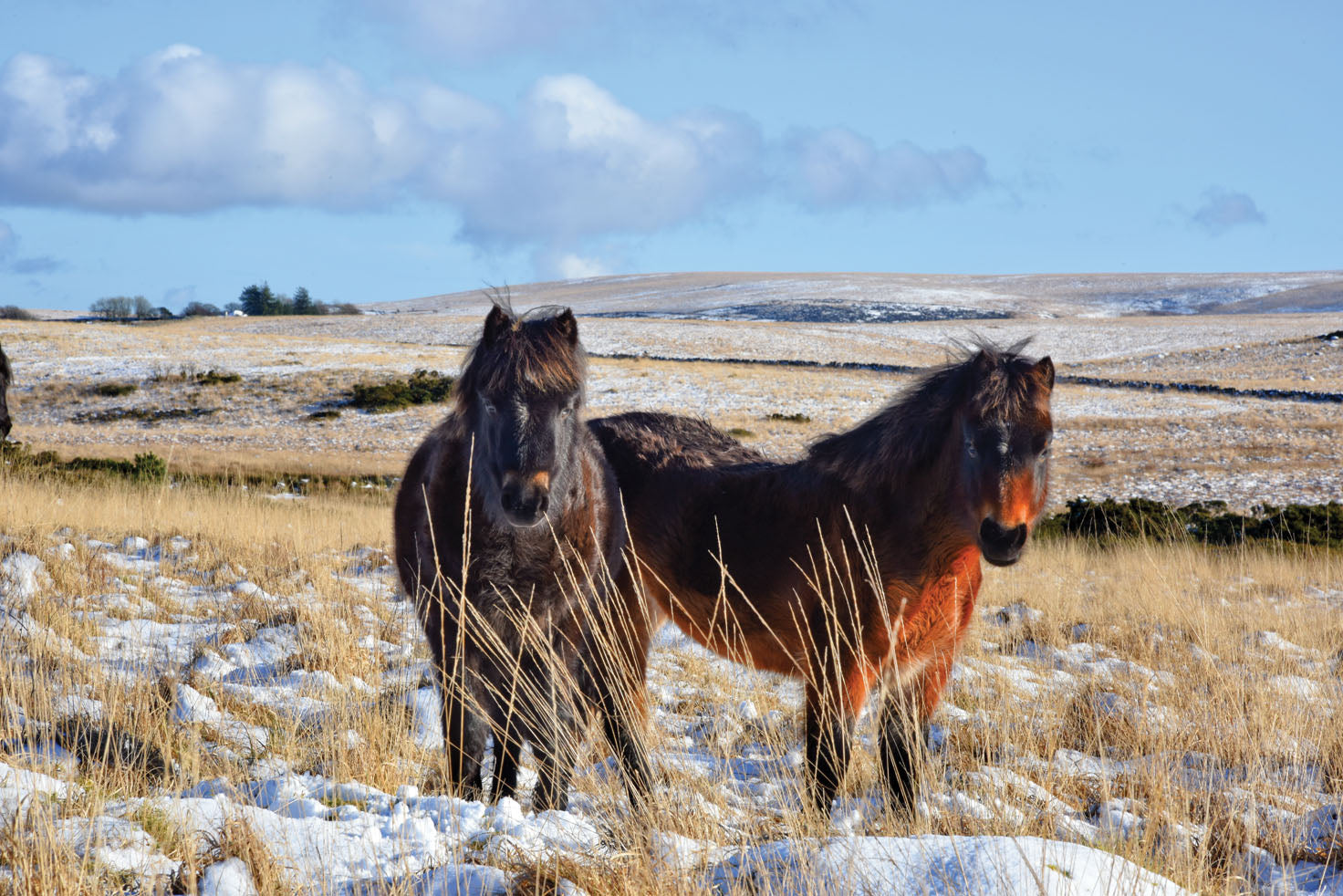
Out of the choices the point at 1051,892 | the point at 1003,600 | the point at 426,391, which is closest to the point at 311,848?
the point at 1051,892

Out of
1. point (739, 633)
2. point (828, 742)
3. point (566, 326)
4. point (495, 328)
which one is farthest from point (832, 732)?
point (495, 328)

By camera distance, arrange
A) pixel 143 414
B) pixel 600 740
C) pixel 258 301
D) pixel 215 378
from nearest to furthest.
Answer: pixel 600 740 < pixel 143 414 < pixel 215 378 < pixel 258 301

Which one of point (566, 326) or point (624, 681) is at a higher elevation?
point (566, 326)

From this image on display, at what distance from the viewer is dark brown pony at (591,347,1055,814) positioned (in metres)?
3.94

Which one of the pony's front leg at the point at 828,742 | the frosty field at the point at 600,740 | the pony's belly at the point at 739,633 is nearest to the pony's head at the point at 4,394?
the frosty field at the point at 600,740

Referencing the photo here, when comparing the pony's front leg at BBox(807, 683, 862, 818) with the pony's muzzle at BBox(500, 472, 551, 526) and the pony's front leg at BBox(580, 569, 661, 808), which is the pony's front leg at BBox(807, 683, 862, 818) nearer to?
the pony's front leg at BBox(580, 569, 661, 808)

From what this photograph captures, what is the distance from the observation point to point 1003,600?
8812 millimetres

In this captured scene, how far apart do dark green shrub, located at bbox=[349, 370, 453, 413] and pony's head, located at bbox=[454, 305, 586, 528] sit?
24.0 meters

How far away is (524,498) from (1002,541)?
1.88 m

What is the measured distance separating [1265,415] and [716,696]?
2635 centimetres

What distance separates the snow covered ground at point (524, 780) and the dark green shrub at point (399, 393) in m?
20.4

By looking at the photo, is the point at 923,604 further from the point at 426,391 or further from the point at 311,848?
the point at 426,391

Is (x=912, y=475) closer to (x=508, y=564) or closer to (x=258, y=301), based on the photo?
(x=508, y=564)

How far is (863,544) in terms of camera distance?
14.4 feet
